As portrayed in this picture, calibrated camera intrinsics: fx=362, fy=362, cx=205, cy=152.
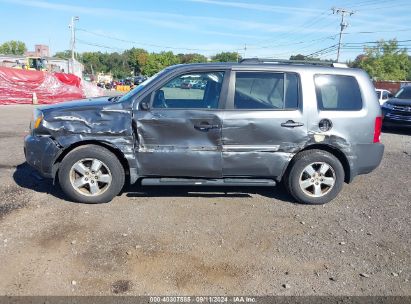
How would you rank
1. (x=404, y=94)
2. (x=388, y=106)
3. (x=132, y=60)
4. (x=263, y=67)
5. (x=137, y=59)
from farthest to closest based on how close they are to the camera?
(x=132, y=60), (x=137, y=59), (x=404, y=94), (x=388, y=106), (x=263, y=67)

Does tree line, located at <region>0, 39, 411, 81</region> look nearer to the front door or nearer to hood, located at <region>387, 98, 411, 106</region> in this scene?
hood, located at <region>387, 98, 411, 106</region>

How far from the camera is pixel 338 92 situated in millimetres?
4816

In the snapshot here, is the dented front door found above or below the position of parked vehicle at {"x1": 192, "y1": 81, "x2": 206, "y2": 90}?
Result: below

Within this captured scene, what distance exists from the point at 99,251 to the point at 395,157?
7007mm

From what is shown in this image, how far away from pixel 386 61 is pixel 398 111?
62.2m

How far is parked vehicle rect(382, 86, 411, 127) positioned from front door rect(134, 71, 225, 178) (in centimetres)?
938

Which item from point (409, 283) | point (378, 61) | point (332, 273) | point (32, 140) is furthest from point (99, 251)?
point (378, 61)

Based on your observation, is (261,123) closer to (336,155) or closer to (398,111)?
(336,155)

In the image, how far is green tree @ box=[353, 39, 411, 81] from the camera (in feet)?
213

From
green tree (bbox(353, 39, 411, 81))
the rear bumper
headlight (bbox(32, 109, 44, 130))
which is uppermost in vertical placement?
green tree (bbox(353, 39, 411, 81))

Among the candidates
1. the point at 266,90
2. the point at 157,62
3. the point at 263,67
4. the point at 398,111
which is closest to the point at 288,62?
the point at 263,67

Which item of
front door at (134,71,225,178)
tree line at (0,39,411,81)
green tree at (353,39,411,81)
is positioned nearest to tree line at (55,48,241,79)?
tree line at (0,39,411,81)

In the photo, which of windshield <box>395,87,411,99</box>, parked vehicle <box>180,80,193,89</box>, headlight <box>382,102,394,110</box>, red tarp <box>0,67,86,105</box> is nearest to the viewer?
parked vehicle <box>180,80,193,89</box>

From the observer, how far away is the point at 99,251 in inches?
140
